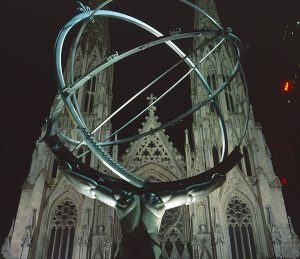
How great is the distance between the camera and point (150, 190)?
6727 millimetres

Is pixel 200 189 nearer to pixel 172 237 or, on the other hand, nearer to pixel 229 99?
pixel 172 237

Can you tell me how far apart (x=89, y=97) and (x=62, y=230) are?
813 cm

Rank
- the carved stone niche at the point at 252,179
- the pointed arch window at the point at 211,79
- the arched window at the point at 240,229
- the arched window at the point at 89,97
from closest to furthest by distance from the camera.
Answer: the arched window at the point at 240,229 → the carved stone niche at the point at 252,179 → the arched window at the point at 89,97 → the pointed arch window at the point at 211,79

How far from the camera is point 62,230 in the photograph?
1678cm

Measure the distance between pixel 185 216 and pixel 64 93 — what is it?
11.6m

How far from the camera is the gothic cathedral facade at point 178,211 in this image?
15445 millimetres

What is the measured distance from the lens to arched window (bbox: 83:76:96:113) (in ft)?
71.3

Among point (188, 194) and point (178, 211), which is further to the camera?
point (178, 211)

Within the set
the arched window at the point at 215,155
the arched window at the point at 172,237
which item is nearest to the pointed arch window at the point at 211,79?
the arched window at the point at 215,155

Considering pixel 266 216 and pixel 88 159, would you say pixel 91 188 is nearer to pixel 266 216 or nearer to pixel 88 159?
pixel 266 216

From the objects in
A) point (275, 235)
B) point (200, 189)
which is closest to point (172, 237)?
point (275, 235)

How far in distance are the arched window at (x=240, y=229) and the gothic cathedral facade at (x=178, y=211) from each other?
0.13ft

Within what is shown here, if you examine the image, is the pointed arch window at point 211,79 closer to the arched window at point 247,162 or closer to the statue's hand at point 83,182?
the arched window at point 247,162

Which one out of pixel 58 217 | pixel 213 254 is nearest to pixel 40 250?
pixel 58 217
